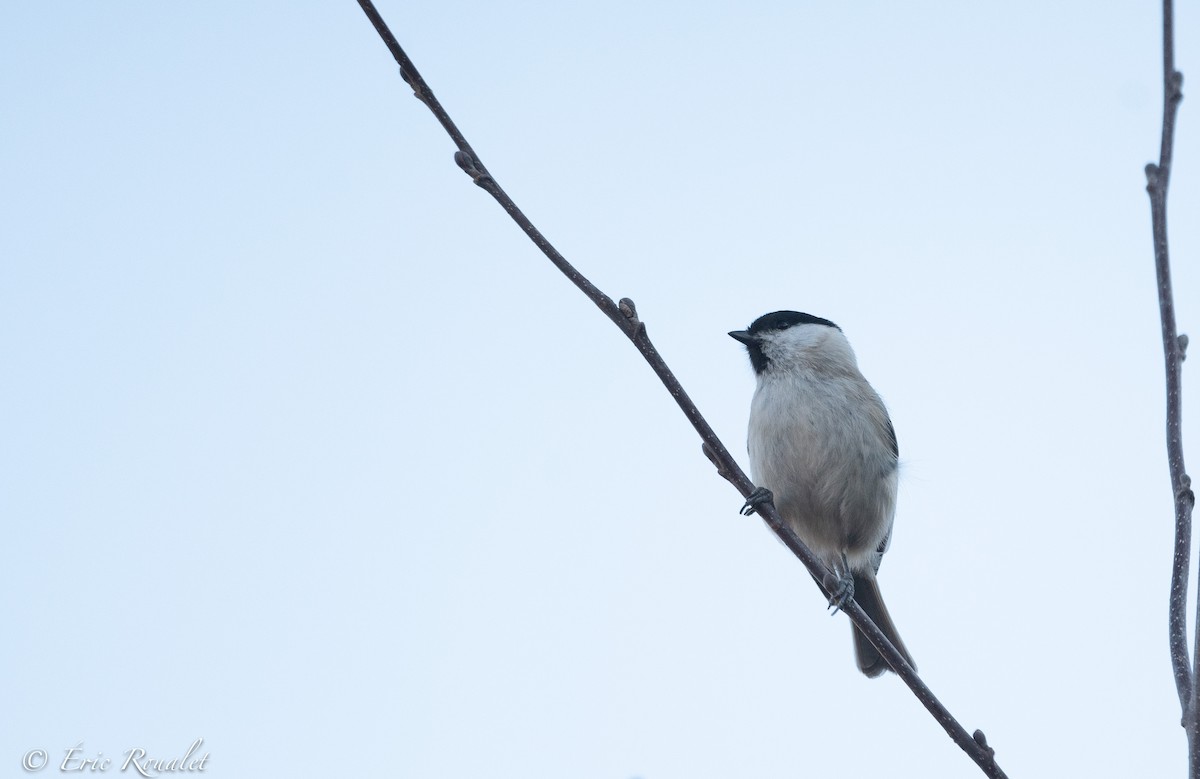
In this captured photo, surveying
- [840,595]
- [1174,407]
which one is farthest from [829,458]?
[1174,407]

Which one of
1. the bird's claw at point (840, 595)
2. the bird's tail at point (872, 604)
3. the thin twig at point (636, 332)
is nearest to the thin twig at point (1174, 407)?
the thin twig at point (636, 332)

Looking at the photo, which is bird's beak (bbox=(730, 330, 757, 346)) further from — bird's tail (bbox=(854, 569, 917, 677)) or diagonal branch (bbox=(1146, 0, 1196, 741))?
diagonal branch (bbox=(1146, 0, 1196, 741))

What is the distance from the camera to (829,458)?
3887 millimetres

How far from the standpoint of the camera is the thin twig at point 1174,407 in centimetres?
151

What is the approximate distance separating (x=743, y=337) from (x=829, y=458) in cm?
78

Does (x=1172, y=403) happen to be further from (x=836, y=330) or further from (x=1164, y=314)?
(x=836, y=330)

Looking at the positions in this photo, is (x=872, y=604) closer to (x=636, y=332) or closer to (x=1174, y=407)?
(x=1174, y=407)

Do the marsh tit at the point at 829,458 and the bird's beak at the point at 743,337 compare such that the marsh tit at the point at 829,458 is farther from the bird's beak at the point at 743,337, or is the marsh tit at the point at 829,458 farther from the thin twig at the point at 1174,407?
the thin twig at the point at 1174,407

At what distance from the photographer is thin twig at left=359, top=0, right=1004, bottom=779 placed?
5.21 ft

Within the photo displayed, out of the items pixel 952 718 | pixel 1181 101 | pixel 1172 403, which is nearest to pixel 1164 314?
pixel 1172 403

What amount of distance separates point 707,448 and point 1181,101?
980 millimetres

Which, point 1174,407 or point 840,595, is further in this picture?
point 840,595

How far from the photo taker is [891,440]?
4289 millimetres

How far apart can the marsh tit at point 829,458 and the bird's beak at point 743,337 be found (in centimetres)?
6
